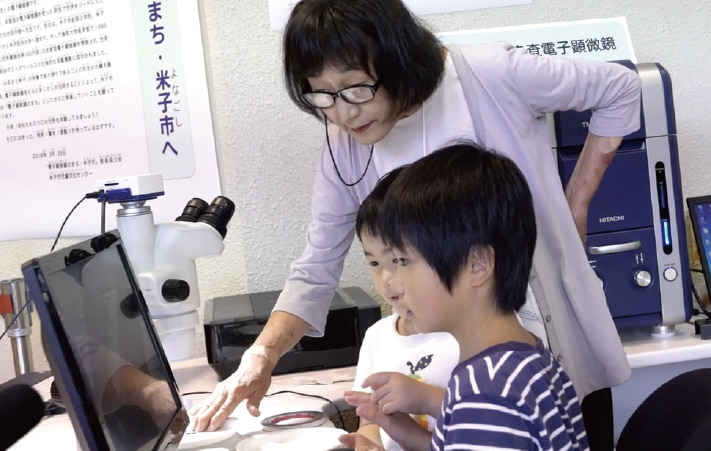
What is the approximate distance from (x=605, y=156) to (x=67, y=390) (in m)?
1.11

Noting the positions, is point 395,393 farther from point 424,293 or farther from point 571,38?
point 571,38

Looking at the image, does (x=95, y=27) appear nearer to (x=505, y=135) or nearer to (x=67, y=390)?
(x=505, y=135)

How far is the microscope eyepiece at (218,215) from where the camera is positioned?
172cm

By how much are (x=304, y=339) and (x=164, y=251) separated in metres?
0.36

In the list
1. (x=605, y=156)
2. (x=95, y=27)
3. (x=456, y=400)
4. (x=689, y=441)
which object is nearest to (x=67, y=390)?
(x=456, y=400)

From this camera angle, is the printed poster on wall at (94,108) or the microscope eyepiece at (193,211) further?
the printed poster on wall at (94,108)

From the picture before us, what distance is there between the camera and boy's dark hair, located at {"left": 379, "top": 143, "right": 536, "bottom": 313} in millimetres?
1039

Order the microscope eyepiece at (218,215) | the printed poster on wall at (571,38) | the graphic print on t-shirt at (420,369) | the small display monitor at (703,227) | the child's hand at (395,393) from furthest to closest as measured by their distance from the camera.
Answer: the printed poster on wall at (571,38)
the small display monitor at (703,227)
the microscope eyepiece at (218,215)
the graphic print on t-shirt at (420,369)
the child's hand at (395,393)

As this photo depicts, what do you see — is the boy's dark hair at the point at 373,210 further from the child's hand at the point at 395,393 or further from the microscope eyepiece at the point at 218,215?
the microscope eyepiece at the point at 218,215

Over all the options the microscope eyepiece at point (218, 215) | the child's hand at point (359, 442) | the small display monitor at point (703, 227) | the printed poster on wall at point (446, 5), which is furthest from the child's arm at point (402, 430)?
the printed poster on wall at point (446, 5)

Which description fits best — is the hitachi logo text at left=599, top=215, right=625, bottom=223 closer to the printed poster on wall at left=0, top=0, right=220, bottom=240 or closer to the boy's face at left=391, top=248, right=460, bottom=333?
the boy's face at left=391, top=248, right=460, bottom=333

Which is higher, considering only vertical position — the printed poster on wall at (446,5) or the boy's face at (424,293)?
the printed poster on wall at (446,5)

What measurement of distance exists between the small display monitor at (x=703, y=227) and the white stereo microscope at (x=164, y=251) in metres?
1.03

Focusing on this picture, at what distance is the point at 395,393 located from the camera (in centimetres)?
114
